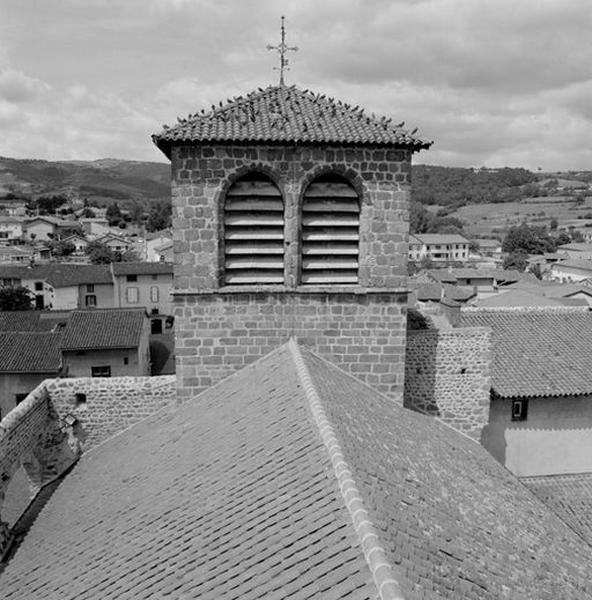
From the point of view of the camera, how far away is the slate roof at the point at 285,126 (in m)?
9.99

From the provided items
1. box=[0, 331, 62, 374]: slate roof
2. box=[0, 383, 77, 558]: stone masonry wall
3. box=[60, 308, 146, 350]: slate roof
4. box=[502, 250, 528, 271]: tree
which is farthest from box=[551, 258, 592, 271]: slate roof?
box=[0, 383, 77, 558]: stone masonry wall

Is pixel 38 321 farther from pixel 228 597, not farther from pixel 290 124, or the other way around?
pixel 228 597

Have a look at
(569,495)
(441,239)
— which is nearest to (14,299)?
(569,495)

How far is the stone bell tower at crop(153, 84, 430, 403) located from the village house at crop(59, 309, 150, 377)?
73.1 ft

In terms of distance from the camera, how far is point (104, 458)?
35.6ft

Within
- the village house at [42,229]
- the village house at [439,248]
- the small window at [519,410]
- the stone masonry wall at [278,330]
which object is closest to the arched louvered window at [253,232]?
the stone masonry wall at [278,330]

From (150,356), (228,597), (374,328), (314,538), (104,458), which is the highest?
(374,328)

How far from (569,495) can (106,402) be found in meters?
11.2

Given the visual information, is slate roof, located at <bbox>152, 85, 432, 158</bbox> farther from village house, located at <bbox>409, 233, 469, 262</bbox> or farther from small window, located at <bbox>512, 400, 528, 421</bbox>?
village house, located at <bbox>409, 233, 469, 262</bbox>

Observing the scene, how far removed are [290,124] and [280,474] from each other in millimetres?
6291

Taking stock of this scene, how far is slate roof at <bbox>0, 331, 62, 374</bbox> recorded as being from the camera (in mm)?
29625

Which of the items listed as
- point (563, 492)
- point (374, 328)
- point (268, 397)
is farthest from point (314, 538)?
point (563, 492)

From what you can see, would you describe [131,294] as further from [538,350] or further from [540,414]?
[540,414]

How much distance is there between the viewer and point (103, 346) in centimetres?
3150
